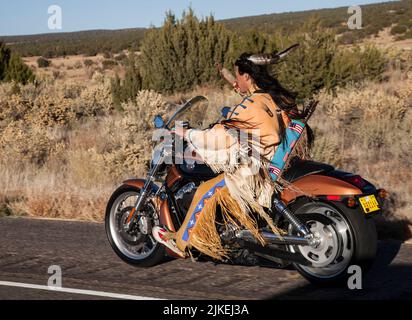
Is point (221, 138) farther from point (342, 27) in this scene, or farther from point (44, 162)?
point (342, 27)

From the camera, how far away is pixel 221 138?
20.1ft

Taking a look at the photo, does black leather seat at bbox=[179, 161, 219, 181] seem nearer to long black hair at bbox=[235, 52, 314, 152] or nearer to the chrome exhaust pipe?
the chrome exhaust pipe

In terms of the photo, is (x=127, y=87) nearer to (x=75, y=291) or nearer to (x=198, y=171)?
(x=198, y=171)

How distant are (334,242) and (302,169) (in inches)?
27.0

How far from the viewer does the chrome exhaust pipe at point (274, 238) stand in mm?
6043

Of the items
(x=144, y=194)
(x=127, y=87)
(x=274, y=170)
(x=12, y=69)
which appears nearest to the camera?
(x=274, y=170)

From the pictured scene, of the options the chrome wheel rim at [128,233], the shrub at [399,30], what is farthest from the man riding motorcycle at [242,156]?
the shrub at [399,30]

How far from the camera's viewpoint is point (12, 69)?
97.5 feet

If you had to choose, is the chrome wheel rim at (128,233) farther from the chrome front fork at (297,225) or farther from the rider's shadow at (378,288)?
the rider's shadow at (378,288)

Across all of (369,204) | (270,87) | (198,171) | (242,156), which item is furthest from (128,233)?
(369,204)

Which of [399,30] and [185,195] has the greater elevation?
[399,30]

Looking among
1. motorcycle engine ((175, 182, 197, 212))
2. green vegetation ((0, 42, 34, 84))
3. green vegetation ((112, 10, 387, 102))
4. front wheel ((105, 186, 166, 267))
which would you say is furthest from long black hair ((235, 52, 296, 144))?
green vegetation ((0, 42, 34, 84))
